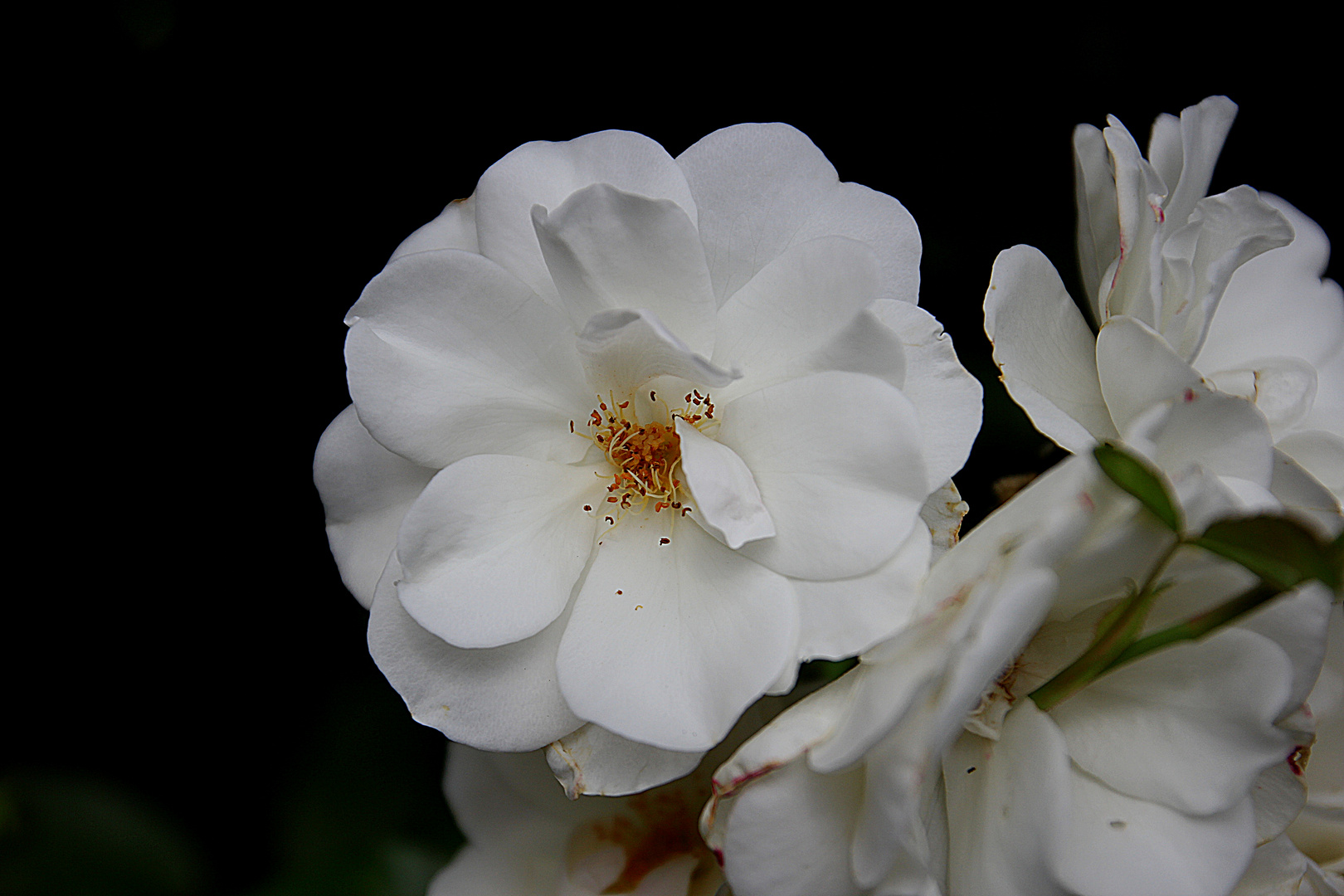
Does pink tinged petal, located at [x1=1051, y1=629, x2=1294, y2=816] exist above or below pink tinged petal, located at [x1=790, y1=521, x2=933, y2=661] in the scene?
below

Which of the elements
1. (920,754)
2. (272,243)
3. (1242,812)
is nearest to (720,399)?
(920,754)

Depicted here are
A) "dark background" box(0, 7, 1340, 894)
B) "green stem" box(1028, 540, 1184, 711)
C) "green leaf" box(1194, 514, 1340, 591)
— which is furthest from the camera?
"dark background" box(0, 7, 1340, 894)

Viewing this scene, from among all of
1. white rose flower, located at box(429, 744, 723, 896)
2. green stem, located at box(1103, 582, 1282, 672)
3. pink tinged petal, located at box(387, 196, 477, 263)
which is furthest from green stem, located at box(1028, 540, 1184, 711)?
pink tinged petal, located at box(387, 196, 477, 263)

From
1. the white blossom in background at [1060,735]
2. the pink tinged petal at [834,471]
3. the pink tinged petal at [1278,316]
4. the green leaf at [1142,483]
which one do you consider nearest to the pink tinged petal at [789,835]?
the white blossom in background at [1060,735]

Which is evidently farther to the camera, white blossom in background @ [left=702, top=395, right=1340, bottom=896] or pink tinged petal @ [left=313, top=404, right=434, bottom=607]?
pink tinged petal @ [left=313, top=404, right=434, bottom=607]

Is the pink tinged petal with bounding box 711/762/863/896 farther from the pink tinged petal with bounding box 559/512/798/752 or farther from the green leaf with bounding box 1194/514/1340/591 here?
the green leaf with bounding box 1194/514/1340/591

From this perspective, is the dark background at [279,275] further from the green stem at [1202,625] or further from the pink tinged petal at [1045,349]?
the green stem at [1202,625]

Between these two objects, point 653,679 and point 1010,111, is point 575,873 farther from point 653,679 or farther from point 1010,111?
point 1010,111
